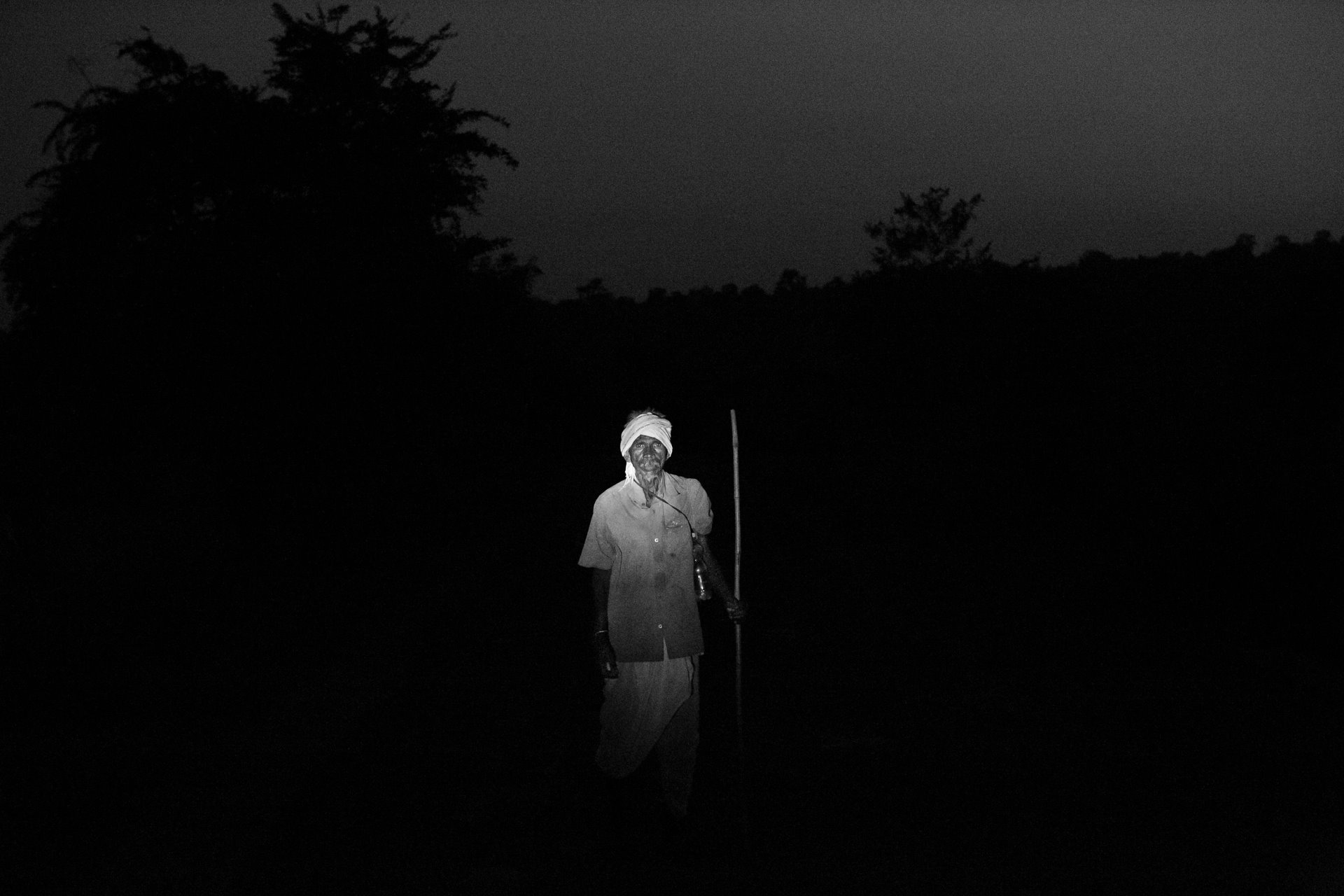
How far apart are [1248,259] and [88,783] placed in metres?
96.6

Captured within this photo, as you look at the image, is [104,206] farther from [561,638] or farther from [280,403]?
[561,638]

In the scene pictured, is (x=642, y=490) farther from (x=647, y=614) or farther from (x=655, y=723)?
(x=655, y=723)

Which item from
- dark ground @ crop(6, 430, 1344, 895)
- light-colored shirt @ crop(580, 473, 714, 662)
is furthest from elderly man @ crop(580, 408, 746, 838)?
dark ground @ crop(6, 430, 1344, 895)

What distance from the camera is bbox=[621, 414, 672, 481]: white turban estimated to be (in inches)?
238

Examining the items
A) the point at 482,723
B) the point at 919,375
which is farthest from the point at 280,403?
the point at 919,375

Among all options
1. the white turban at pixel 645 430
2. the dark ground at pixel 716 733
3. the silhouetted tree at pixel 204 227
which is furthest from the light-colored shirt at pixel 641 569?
the silhouetted tree at pixel 204 227

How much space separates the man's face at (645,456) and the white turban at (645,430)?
18 millimetres

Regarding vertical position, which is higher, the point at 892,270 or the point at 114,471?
the point at 892,270

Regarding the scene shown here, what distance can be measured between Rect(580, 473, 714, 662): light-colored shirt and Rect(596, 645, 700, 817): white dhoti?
0.08 meters

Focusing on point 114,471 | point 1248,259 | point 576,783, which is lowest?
point 576,783

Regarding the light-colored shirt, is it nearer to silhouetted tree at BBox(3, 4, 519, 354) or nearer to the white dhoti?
the white dhoti

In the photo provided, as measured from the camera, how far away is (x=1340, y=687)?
8.66 meters

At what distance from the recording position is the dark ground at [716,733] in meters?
5.38

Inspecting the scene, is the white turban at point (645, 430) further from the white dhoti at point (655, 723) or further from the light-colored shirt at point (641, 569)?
the white dhoti at point (655, 723)
